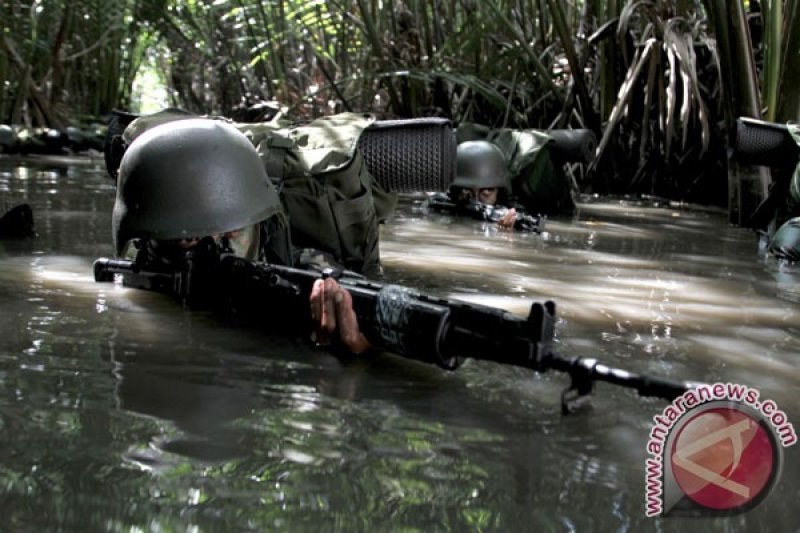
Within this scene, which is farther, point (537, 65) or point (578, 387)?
point (537, 65)

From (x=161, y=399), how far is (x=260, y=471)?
0.50 m

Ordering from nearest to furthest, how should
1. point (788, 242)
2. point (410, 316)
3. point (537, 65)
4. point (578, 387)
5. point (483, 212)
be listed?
point (578, 387), point (410, 316), point (788, 242), point (483, 212), point (537, 65)

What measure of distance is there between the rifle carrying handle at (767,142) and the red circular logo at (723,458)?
3.90 metres

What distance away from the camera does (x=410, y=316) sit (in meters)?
2.35

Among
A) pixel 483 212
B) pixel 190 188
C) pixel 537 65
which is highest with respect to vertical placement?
pixel 537 65

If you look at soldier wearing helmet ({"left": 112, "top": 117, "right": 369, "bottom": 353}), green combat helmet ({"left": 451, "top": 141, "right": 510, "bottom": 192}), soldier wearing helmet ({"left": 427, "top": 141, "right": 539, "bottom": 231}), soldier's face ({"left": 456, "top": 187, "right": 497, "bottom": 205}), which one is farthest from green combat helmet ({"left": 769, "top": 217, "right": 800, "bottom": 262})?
soldier wearing helmet ({"left": 112, "top": 117, "right": 369, "bottom": 353})

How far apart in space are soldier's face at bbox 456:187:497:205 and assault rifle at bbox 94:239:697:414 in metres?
3.86

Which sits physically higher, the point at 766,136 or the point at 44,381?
the point at 766,136

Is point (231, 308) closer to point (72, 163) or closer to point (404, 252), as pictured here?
point (404, 252)

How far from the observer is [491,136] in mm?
7602

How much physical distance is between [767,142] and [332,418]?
13.3 ft

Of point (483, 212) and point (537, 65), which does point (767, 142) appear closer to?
point (483, 212)

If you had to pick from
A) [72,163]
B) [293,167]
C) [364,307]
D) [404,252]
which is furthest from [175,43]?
[364,307]

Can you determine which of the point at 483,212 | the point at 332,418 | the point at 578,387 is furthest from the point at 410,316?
the point at 483,212
